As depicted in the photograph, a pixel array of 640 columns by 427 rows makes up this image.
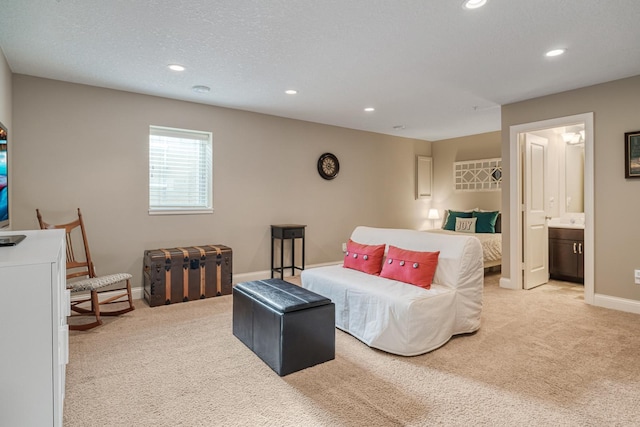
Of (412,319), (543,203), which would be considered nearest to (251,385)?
(412,319)

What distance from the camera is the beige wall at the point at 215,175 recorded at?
11.7 feet

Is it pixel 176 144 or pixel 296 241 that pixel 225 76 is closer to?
pixel 176 144

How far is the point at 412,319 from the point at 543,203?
3514 mm

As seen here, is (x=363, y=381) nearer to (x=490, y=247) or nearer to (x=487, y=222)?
(x=490, y=247)

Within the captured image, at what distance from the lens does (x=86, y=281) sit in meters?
3.24

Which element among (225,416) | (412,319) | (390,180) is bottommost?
(225,416)

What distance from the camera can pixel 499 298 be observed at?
4.09 meters

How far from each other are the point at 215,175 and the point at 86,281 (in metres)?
1.96

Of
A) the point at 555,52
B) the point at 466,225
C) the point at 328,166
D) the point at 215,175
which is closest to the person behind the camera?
the point at 555,52

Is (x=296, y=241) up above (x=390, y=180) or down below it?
below

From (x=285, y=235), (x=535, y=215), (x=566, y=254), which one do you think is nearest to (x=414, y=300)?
(x=285, y=235)

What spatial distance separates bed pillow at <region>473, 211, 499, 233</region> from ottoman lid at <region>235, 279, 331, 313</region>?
172 inches

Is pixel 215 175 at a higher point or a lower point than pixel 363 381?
higher

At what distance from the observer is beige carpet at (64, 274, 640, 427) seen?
185cm
